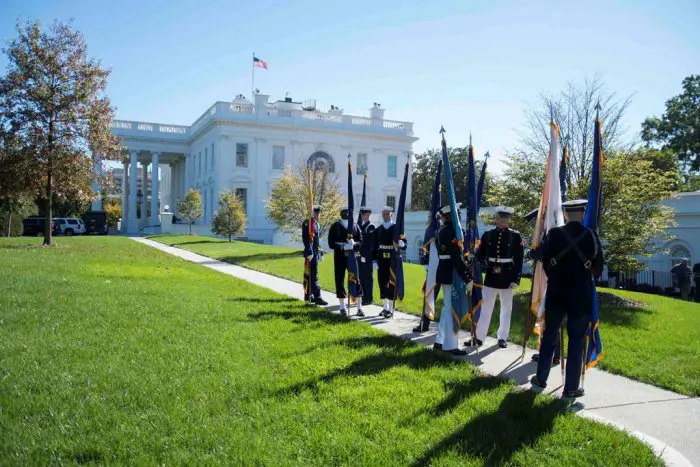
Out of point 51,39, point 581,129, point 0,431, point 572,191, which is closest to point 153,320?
point 0,431

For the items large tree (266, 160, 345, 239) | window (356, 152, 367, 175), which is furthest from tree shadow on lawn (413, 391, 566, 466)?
window (356, 152, 367, 175)

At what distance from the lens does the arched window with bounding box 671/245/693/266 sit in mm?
22531

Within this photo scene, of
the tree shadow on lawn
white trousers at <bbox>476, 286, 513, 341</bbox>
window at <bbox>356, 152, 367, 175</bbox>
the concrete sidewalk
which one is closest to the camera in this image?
the tree shadow on lawn

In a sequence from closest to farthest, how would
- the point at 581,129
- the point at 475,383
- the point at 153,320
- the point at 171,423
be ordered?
the point at 171,423 < the point at 475,383 < the point at 153,320 < the point at 581,129

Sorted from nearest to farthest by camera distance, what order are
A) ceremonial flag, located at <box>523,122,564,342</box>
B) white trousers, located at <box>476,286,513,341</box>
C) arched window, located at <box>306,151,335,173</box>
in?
1. ceremonial flag, located at <box>523,122,564,342</box>
2. white trousers, located at <box>476,286,513,341</box>
3. arched window, located at <box>306,151,335,173</box>

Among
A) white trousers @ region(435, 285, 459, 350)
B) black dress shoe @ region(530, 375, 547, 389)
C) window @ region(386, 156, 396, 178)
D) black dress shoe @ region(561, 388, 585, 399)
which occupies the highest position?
window @ region(386, 156, 396, 178)

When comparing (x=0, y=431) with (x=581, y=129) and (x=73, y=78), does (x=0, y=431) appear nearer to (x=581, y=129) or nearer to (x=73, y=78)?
(x=581, y=129)

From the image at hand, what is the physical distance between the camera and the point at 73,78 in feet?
79.2

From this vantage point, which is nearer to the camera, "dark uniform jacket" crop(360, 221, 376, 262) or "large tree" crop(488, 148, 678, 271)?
"dark uniform jacket" crop(360, 221, 376, 262)

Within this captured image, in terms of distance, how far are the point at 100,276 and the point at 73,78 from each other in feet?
47.2

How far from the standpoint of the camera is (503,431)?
4621mm

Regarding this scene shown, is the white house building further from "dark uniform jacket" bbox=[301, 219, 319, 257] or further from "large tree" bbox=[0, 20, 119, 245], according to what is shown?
"dark uniform jacket" bbox=[301, 219, 319, 257]

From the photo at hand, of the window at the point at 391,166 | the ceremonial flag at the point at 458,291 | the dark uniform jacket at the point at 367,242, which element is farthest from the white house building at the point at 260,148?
the ceremonial flag at the point at 458,291

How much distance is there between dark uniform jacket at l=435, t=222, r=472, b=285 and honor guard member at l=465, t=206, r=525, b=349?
484 millimetres
